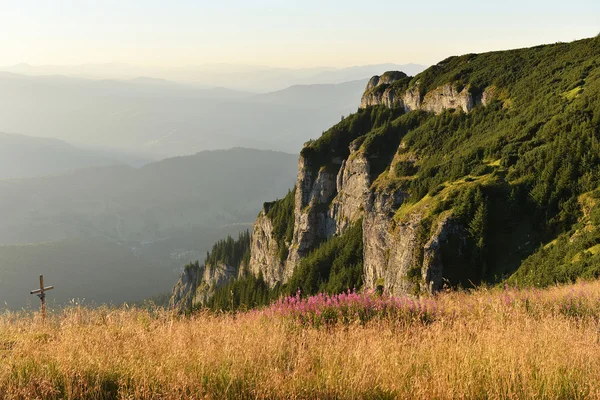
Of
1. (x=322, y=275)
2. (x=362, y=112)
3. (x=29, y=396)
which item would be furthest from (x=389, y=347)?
(x=362, y=112)

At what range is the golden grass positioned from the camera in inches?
192

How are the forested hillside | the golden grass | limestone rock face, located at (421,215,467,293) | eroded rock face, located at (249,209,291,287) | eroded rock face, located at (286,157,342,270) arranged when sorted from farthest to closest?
eroded rock face, located at (249,209,291,287), eroded rock face, located at (286,157,342,270), limestone rock face, located at (421,215,467,293), the forested hillside, the golden grass

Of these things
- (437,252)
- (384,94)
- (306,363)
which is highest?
(384,94)

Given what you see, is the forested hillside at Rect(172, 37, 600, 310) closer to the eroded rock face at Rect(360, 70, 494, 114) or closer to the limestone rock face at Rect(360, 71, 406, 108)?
the eroded rock face at Rect(360, 70, 494, 114)

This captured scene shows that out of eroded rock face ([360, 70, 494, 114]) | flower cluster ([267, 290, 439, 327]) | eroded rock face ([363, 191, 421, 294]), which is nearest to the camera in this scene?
flower cluster ([267, 290, 439, 327])

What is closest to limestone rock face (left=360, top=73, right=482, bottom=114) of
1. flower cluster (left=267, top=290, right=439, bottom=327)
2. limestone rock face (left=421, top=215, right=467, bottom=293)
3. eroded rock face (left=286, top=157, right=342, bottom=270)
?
eroded rock face (left=286, top=157, right=342, bottom=270)

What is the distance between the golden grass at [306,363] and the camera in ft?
16.0

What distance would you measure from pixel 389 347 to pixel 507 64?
316 feet

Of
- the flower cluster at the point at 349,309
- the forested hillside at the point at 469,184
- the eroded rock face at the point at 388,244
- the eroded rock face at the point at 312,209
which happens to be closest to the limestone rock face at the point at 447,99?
Answer: the forested hillside at the point at 469,184

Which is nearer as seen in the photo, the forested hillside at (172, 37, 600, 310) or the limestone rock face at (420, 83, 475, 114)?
the forested hillside at (172, 37, 600, 310)

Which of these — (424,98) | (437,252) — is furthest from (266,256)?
(437,252)

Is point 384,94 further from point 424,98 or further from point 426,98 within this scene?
point 426,98

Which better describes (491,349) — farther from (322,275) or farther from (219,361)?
(322,275)

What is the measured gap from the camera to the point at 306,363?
597cm
